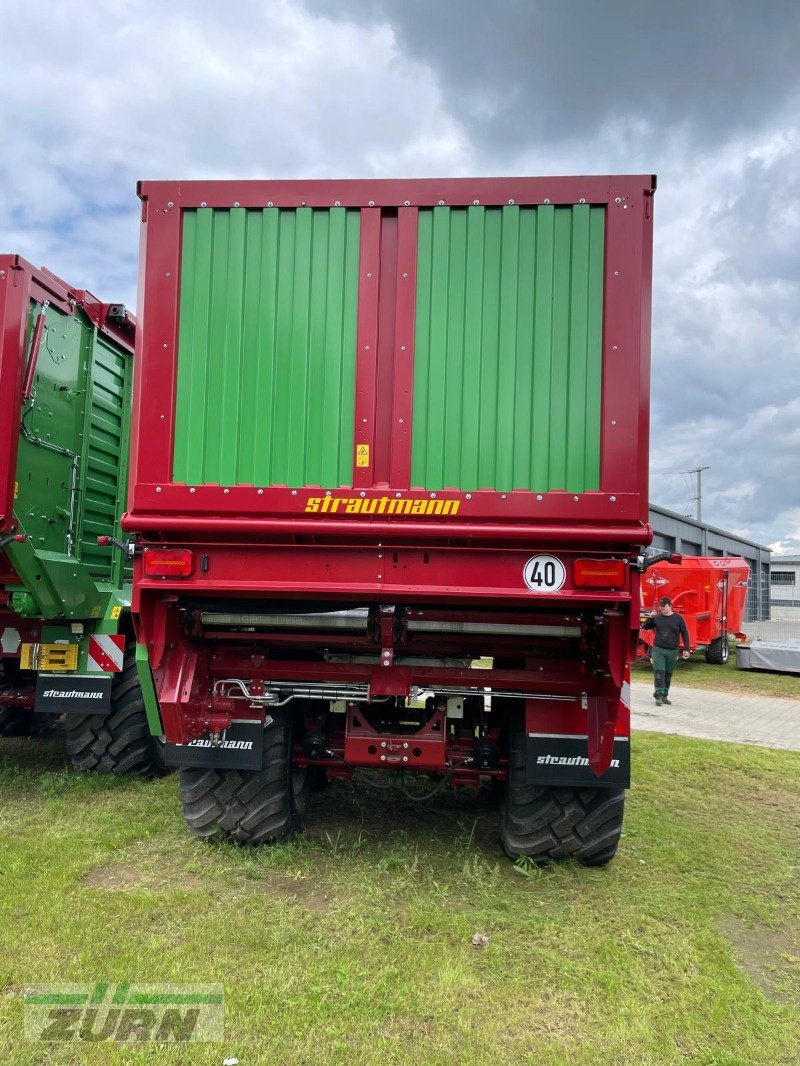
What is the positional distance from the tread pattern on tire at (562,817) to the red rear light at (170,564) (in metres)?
2.01

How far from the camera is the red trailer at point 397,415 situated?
142 inches

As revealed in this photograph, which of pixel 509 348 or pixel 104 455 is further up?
pixel 509 348

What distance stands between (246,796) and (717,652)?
14.4 meters

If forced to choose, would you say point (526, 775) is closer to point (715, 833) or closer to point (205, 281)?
point (715, 833)

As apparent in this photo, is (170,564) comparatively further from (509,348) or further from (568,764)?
(568,764)

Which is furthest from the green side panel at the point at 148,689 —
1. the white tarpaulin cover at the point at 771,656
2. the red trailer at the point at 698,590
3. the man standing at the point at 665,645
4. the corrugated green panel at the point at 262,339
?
the white tarpaulin cover at the point at 771,656

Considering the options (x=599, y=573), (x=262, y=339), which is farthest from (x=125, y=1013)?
(x=262, y=339)

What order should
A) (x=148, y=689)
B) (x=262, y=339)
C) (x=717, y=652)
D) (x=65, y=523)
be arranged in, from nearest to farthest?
1. (x=262, y=339)
2. (x=148, y=689)
3. (x=65, y=523)
4. (x=717, y=652)

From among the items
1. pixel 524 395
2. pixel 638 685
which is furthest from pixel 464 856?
pixel 638 685

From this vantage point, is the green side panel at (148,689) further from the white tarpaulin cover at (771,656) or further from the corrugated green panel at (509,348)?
the white tarpaulin cover at (771,656)

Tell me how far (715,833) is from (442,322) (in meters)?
3.83

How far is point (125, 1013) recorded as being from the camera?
2.82m

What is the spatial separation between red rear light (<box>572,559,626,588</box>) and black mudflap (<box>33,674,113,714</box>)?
3.81 meters

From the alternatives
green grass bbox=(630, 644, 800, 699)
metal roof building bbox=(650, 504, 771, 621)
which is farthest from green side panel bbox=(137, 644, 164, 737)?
metal roof building bbox=(650, 504, 771, 621)
